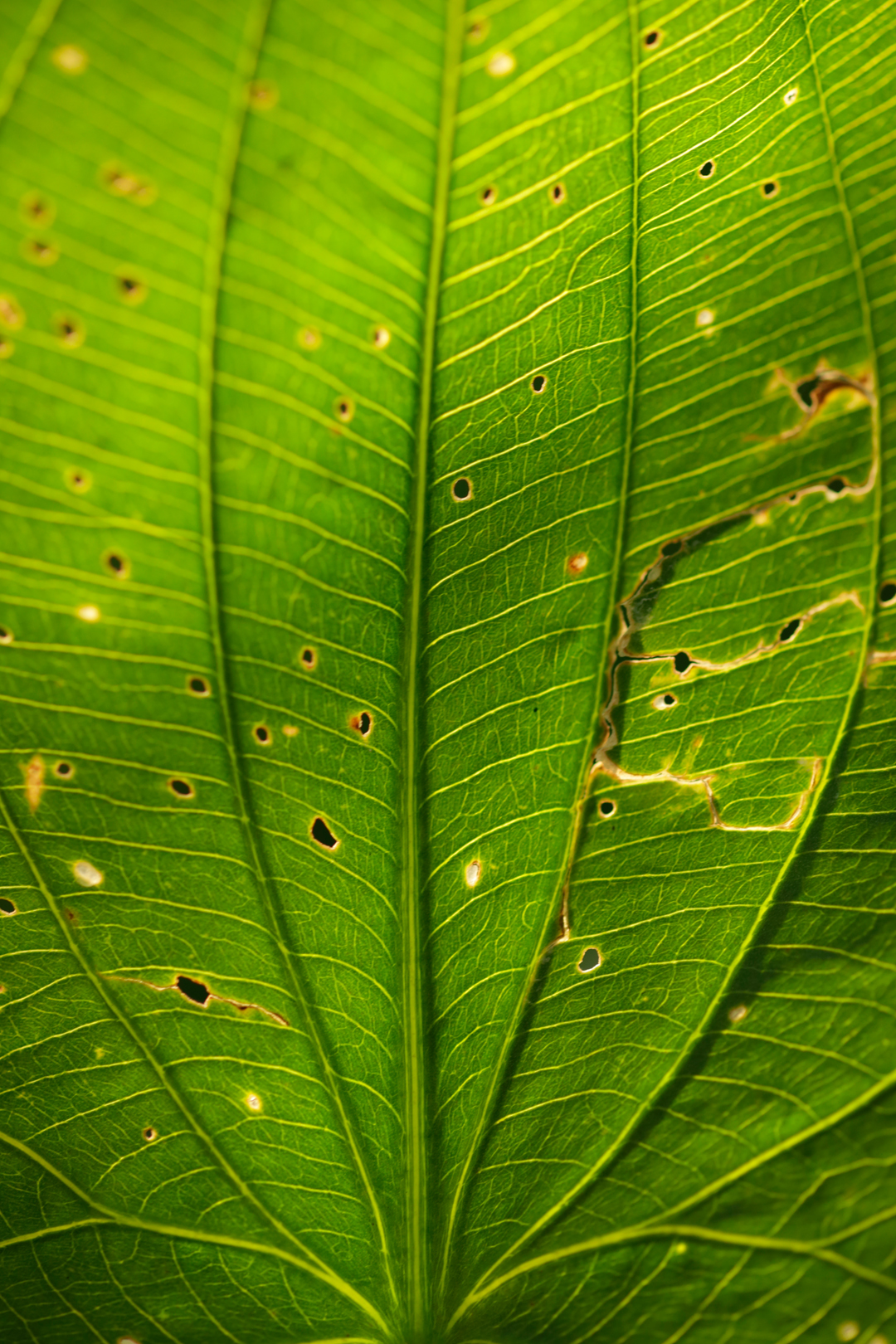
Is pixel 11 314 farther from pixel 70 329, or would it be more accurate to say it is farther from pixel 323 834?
pixel 323 834

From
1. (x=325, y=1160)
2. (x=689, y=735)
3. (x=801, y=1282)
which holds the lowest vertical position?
(x=801, y=1282)

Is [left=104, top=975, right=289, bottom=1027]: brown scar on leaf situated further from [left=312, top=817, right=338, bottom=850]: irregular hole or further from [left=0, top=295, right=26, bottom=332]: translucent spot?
[left=0, top=295, right=26, bottom=332]: translucent spot

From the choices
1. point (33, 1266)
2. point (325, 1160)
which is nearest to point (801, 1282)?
point (325, 1160)

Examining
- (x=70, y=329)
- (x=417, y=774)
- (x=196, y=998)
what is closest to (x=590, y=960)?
(x=417, y=774)

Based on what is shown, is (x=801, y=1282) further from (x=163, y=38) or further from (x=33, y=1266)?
(x=163, y=38)

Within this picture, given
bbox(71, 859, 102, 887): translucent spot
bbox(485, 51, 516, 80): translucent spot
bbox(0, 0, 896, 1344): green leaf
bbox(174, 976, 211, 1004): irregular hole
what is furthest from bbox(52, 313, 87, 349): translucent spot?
bbox(174, 976, 211, 1004): irregular hole
